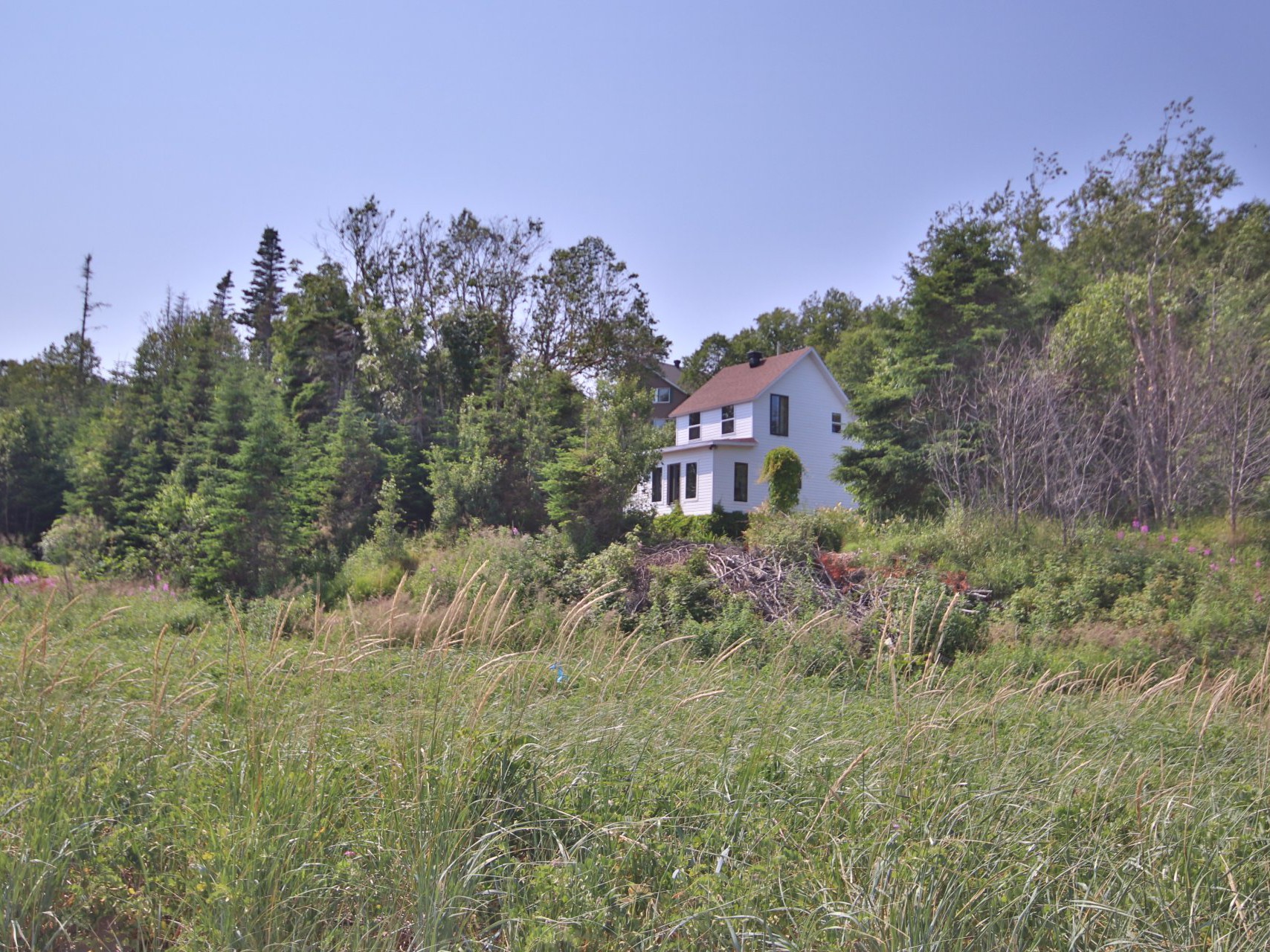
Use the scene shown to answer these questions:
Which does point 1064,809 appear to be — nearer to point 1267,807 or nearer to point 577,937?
point 1267,807

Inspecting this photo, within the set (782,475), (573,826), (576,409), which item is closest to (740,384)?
(782,475)

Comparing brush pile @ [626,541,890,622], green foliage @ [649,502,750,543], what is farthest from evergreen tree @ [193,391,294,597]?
green foliage @ [649,502,750,543]

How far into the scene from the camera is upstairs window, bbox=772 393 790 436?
30.7m

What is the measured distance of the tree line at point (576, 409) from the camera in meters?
13.2

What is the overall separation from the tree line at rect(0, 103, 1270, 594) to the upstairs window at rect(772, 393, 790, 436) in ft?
14.2

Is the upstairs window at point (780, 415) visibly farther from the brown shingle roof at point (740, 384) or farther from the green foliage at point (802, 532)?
the green foliage at point (802, 532)

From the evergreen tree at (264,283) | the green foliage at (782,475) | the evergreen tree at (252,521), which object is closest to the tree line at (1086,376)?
the green foliage at (782,475)

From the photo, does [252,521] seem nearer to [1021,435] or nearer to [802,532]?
[802,532]

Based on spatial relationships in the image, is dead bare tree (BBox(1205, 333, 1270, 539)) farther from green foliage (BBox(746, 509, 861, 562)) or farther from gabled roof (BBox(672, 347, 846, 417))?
gabled roof (BBox(672, 347, 846, 417))

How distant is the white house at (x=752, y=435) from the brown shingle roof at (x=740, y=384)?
0.04 metres

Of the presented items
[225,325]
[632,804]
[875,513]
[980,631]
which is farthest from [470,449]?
[632,804]

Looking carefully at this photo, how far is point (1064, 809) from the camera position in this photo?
10.8 feet

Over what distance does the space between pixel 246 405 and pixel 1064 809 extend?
1452cm

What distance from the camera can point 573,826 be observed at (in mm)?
3199
